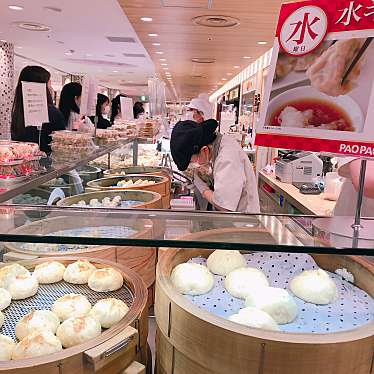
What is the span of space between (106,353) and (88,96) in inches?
128

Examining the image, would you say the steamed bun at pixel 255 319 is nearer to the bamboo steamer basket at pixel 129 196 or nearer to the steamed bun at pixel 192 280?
the steamed bun at pixel 192 280

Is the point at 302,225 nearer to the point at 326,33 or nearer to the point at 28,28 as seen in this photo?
the point at 326,33

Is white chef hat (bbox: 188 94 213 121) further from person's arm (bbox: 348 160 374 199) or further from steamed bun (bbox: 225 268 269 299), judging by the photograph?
steamed bun (bbox: 225 268 269 299)

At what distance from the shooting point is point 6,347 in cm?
111

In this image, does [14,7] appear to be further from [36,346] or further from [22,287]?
[36,346]

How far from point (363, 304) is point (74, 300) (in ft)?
2.93

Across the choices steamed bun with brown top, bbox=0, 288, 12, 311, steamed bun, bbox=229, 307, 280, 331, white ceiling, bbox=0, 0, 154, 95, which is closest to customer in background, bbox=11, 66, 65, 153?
steamed bun with brown top, bbox=0, 288, 12, 311

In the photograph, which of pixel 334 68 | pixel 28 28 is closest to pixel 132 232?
pixel 334 68

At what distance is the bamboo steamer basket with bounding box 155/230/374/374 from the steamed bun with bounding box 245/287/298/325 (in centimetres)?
16

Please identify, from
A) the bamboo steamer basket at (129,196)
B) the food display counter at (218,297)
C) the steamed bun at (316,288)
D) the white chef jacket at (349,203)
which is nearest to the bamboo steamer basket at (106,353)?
the food display counter at (218,297)

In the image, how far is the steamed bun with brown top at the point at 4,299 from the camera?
4.41ft

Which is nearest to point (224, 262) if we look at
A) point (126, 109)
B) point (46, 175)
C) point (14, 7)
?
point (46, 175)

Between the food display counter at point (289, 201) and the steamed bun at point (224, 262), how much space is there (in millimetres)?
1948

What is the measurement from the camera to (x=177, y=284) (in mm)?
1275
